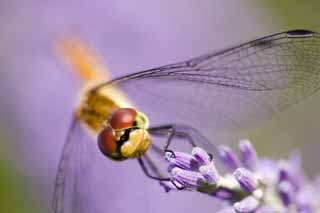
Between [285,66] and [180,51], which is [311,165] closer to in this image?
[285,66]

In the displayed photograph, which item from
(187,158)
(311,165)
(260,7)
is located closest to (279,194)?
(187,158)

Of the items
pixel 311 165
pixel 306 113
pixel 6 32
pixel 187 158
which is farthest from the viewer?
pixel 6 32

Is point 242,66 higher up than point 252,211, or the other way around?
point 242,66

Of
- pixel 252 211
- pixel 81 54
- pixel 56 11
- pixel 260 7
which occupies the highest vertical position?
pixel 56 11

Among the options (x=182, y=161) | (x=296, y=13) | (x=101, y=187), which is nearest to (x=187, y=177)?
(x=182, y=161)

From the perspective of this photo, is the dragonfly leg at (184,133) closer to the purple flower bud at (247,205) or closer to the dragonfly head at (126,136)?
the dragonfly head at (126,136)

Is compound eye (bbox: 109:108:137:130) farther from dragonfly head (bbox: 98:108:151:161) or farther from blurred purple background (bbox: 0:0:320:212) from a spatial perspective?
blurred purple background (bbox: 0:0:320:212)

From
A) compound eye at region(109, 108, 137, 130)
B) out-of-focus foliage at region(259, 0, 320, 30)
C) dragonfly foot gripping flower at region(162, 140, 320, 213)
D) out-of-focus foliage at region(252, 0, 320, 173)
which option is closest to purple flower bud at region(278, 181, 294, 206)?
dragonfly foot gripping flower at region(162, 140, 320, 213)
